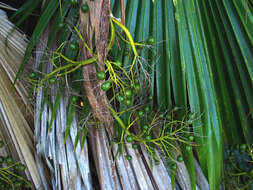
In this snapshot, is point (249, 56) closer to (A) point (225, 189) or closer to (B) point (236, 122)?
(B) point (236, 122)

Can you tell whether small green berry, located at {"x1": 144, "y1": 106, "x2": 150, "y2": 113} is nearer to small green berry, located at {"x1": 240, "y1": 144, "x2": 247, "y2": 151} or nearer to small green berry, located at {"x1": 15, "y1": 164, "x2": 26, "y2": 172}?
small green berry, located at {"x1": 240, "y1": 144, "x2": 247, "y2": 151}

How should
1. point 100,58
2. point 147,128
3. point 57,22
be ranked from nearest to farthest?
point 100,58
point 147,128
point 57,22

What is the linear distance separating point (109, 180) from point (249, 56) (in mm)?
745

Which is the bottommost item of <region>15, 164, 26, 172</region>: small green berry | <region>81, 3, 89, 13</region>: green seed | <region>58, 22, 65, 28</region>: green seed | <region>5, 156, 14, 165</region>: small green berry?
<region>15, 164, 26, 172</region>: small green berry

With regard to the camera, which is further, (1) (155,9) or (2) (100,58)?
(1) (155,9)

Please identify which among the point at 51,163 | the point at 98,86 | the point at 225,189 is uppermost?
the point at 98,86

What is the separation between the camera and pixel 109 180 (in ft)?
3.21

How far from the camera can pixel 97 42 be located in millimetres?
736

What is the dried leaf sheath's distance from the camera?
69 centimetres

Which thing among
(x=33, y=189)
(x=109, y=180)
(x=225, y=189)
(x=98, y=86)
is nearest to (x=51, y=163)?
(x=33, y=189)

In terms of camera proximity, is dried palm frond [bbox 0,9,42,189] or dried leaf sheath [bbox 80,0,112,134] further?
dried palm frond [bbox 0,9,42,189]


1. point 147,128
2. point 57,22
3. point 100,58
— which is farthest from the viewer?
point 57,22

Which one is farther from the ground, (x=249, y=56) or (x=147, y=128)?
(x=249, y=56)

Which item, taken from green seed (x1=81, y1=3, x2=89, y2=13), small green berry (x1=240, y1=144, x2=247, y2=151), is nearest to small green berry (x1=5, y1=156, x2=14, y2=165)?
green seed (x1=81, y1=3, x2=89, y2=13)
